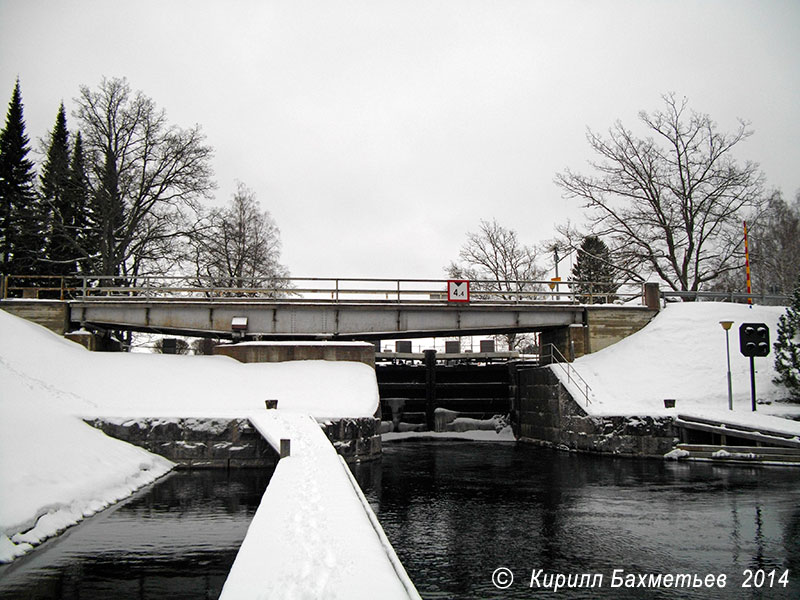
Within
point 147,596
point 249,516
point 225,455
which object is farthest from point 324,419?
point 147,596

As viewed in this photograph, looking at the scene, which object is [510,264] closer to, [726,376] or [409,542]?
[726,376]

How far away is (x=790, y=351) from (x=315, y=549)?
989 inches

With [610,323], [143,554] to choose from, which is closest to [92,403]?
[143,554]

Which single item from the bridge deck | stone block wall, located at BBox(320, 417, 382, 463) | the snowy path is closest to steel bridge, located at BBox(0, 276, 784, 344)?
the bridge deck

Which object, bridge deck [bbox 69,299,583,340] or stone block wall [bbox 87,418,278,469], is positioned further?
bridge deck [bbox 69,299,583,340]

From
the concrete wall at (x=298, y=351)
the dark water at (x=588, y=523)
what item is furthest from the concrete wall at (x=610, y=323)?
the concrete wall at (x=298, y=351)

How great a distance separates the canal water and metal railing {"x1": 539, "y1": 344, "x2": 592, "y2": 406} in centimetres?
645

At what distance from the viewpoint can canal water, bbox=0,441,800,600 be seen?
29.4 feet

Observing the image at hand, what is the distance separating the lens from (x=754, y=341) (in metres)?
25.1

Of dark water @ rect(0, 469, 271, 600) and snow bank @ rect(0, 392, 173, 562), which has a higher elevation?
snow bank @ rect(0, 392, 173, 562)

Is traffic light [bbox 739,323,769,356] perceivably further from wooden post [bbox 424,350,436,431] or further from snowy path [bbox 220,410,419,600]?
snowy path [bbox 220,410,419,600]

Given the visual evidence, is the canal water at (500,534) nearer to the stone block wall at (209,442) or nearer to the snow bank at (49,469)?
the snow bank at (49,469)

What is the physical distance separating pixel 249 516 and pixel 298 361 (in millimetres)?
15252

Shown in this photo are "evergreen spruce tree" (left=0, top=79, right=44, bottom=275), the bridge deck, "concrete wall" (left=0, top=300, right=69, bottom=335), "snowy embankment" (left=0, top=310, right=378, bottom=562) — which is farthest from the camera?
"evergreen spruce tree" (left=0, top=79, right=44, bottom=275)
